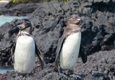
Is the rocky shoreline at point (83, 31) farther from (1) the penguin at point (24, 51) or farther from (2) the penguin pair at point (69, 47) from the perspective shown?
(1) the penguin at point (24, 51)

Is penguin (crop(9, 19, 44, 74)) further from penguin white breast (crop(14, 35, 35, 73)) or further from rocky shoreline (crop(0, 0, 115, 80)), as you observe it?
rocky shoreline (crop(0, 0, 115, 80))

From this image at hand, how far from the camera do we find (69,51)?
10523 mm

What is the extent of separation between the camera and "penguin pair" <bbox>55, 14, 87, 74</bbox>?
34.4ft

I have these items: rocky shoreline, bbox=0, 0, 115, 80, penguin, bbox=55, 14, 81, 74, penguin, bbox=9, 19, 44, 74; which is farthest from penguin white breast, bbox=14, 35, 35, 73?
rocky shoreline, bbox=0, 0, 115, 80

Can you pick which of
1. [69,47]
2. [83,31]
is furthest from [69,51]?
[83,31]

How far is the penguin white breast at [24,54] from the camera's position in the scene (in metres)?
10.3

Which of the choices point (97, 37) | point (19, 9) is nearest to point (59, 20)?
point (97, 37)

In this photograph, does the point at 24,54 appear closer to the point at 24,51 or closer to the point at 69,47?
the point at 24,51

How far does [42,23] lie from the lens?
17516 mm

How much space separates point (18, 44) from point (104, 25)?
705 cm

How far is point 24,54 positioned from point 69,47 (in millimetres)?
900

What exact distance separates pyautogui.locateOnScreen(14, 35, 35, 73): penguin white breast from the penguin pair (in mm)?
530

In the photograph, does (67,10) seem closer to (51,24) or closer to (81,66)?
(51,24)

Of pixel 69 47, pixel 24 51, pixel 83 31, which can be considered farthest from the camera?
pixel 83 31
